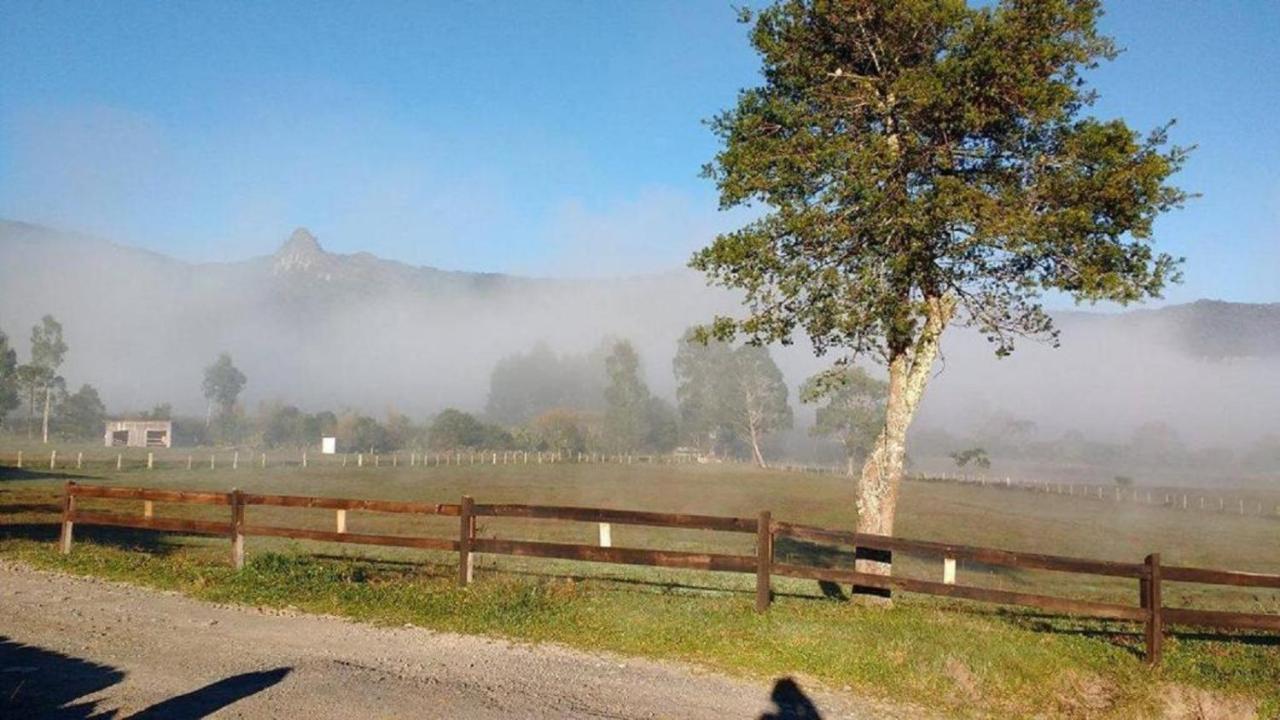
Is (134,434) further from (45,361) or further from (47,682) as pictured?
(47,682)

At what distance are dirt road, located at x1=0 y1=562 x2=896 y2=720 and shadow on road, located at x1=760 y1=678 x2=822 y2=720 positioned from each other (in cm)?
3

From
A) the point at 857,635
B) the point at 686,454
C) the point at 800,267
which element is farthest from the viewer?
the point at 686,454

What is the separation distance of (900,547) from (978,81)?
9419 mm

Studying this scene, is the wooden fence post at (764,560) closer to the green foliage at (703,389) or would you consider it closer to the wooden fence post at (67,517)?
the wooden fence post at (67,517)

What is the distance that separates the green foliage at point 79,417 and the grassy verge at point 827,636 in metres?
189

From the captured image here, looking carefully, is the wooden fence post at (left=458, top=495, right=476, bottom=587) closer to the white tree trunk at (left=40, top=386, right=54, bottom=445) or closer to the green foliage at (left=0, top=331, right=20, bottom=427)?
the white tree trunk at (left=40, top=386, right=54, bottom=445)

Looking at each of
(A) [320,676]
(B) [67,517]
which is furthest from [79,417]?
(A) [320,676]

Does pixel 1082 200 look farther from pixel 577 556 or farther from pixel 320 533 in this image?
pixel 320 533

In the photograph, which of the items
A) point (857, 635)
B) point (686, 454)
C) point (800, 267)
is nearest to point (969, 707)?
point (857, 635)

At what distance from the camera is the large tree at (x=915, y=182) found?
16.6 metres

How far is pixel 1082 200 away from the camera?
1653 centimetres

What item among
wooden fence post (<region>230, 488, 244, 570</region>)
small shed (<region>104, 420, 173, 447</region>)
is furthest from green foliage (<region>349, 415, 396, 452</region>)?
wooden fence post (<region>230, 488, 244, 570</region>)

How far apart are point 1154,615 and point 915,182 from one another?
10040mm

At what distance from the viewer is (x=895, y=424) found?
17984 millimetres
